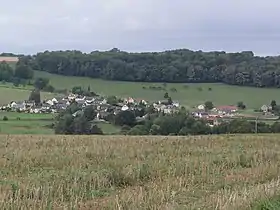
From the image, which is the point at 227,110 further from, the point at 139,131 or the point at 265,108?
the point at 139,131

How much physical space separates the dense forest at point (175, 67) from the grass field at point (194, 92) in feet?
4.75

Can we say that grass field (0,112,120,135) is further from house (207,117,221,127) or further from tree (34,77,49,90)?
tree (34,77,49,90)

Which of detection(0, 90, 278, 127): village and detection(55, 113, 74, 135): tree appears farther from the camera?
detection(0, 90, 278, 127): village

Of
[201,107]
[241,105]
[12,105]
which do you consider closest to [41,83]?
[12,105]

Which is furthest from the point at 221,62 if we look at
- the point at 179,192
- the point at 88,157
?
the point at 179,192

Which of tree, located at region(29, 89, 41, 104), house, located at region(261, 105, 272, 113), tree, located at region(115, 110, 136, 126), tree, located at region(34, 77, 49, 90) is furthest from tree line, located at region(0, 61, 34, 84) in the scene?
house, located at region(261, 105, 272, 113)

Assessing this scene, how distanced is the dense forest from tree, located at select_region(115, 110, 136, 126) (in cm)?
2482

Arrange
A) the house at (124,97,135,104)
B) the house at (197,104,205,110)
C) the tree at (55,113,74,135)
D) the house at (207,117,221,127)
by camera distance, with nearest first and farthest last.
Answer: the tree at (55,113,74,135) → the house at (207,117,221,127) → the house at (197,104,205,110) → the house at (124,97,135,104)

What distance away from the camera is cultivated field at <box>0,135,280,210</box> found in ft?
29.0

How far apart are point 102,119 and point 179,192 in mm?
36122

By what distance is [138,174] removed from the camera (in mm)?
12531

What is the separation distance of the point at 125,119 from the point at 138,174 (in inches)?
1248

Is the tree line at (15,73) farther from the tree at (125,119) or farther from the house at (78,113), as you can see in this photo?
the tree at (125,119)

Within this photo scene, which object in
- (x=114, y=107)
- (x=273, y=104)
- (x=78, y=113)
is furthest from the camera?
(x=273, y=104)
